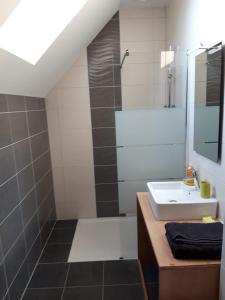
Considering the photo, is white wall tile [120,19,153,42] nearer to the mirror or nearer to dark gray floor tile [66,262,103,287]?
the mirror

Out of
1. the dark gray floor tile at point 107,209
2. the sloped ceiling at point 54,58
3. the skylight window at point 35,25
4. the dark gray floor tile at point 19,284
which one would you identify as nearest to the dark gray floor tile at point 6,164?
the sloped ceiling at point 54,58

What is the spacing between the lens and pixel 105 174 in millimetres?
3324

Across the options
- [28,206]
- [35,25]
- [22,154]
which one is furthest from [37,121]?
[35,25]

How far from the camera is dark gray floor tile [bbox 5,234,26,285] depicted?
1879 millimetres

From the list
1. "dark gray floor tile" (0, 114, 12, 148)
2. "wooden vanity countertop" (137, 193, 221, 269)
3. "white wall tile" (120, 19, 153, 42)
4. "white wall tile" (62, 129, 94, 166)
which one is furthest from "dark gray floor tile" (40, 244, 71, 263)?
"white wall tile" (120, 19, 153, 42)

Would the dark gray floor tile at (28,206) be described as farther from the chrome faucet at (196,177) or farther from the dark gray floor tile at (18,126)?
the chrome faucet at (196,177)

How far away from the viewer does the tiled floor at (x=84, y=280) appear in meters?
2.12

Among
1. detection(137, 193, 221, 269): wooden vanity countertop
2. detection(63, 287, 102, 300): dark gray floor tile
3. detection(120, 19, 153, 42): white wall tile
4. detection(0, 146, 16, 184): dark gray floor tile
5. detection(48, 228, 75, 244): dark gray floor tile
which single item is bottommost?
detection(63, 287, 102, 300): dark gray floor tile

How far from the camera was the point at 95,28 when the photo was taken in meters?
2.74

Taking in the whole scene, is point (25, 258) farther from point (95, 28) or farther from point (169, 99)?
point (95, 28)

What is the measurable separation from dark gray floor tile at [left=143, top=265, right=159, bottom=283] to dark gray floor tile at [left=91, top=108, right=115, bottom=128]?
172 cm

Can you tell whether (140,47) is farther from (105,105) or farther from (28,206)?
(28,206)

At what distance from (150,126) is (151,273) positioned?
1399mm

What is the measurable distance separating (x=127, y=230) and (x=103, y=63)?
2.02 metres
